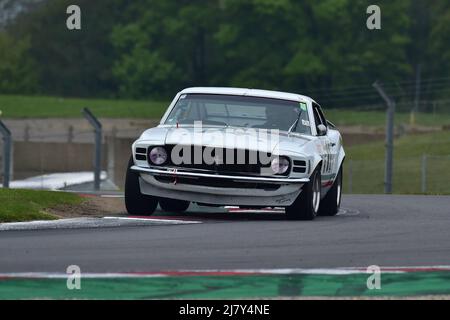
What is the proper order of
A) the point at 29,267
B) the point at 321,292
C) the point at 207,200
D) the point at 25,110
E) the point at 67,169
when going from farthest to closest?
the point at 25,110, the point at 67,169, the point at 207,200, the point at 29,267, the point at 321,292

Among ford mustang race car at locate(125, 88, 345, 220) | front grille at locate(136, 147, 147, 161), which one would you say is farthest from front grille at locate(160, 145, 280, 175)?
front grille at locate(136, 147, 147, 161)

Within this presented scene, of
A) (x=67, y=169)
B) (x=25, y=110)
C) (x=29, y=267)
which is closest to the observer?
(x=29, y=267)

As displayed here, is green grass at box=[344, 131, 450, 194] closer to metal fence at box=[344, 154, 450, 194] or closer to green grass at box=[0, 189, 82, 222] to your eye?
metal fence at box=[344, 154, 450, 194]

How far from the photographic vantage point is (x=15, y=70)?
275 feet

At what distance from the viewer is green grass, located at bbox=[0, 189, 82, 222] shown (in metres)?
14.0

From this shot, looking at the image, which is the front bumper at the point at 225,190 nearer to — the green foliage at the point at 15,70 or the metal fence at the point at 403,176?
the metal fence at the point at 403,176

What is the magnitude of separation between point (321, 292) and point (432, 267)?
1.51 m

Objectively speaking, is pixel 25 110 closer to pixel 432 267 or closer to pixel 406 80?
pixel 406 80

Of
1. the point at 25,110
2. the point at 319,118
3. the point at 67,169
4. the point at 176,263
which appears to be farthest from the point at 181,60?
the point at 176,263

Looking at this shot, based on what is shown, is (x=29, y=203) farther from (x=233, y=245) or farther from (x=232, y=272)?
(x=232, y=272)

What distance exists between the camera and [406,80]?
244ft

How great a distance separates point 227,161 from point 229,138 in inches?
10.7

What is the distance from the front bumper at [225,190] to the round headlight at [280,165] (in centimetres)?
8

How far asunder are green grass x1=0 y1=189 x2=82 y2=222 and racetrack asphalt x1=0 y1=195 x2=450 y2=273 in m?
1.15
